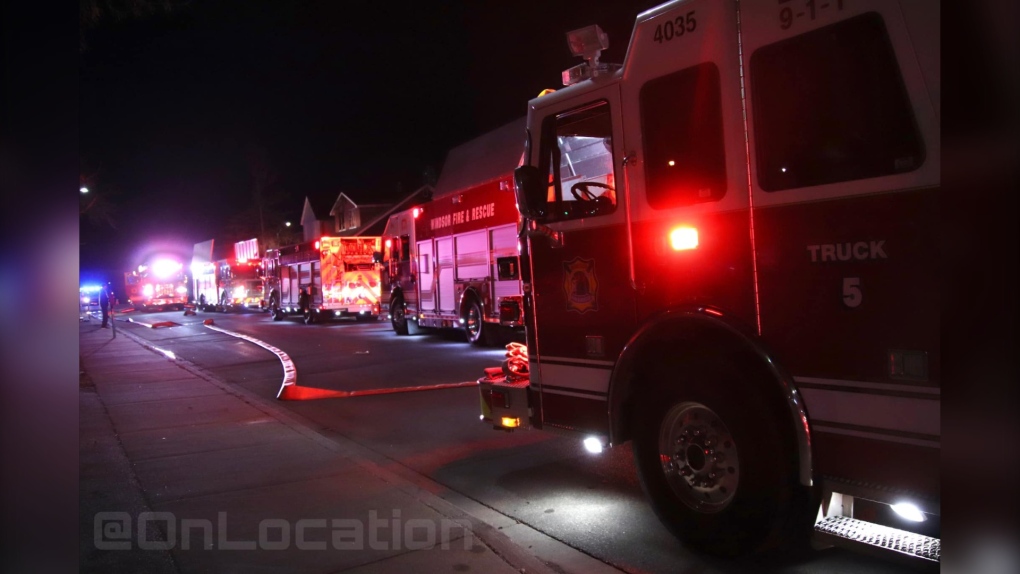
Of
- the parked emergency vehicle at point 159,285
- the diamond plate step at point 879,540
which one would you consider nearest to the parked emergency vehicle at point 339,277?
the diamond plate step at point 879,540

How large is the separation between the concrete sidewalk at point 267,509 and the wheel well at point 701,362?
0.95 m

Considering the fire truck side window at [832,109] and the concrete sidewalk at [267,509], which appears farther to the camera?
the concrete sidewalk at [267,509]

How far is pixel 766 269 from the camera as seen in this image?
142 inches

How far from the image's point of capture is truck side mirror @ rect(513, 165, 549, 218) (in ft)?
15.7

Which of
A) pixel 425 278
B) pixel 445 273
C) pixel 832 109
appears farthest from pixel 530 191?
pixel 425 278

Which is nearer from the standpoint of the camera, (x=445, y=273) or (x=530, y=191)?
(x=530, y=191)

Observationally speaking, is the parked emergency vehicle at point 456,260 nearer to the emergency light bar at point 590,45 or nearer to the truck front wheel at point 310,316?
the emergency light bar at point 590,45

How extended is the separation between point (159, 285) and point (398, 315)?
124ft

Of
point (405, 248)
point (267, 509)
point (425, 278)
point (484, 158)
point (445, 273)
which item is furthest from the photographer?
point (484, 158)

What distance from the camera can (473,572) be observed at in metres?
3.99

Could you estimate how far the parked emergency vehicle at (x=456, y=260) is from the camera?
14.0 meters

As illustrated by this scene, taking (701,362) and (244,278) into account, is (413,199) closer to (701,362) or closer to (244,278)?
(244,278)

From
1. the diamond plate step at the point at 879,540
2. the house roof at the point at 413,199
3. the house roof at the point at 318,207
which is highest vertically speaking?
the house roof at the point at 318,207

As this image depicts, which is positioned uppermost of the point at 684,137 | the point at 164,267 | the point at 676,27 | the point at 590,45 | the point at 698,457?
the point at 164,267
